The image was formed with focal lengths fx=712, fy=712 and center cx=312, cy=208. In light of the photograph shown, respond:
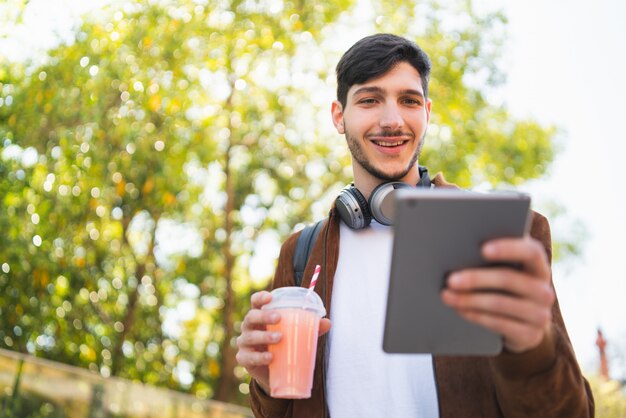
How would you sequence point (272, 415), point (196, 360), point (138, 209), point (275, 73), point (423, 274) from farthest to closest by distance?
point (196, 360), point (275, 73), point (138, 209), point (272, 415), point (423, 274)

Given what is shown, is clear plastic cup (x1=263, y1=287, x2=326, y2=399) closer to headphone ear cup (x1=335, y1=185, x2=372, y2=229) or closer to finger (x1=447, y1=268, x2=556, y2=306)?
headphone ear cup (x1=335, y1=185, x2=372, y2=229)

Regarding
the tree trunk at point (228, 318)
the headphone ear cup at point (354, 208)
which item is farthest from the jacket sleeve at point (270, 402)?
the tree trunk at point (228, 318)

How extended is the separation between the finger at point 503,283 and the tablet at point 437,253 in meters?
0.04

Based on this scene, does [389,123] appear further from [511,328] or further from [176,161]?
[176,161]

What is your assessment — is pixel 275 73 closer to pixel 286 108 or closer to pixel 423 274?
pixel 286 108

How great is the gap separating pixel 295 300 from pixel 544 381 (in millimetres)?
725

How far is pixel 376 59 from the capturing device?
2.44m

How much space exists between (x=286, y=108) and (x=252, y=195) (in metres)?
1.62

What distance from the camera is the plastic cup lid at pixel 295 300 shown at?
1.96 m

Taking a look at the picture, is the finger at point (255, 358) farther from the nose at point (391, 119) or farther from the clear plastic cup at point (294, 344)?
the nose at point (391, 119)

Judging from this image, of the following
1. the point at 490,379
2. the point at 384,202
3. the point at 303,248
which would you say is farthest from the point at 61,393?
the point at 490,379

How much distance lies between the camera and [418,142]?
7.90ft

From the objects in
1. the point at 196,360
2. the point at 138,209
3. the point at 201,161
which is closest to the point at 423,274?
the point at 138,209

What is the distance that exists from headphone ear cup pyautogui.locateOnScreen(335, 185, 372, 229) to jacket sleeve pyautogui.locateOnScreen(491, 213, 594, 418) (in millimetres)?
873
